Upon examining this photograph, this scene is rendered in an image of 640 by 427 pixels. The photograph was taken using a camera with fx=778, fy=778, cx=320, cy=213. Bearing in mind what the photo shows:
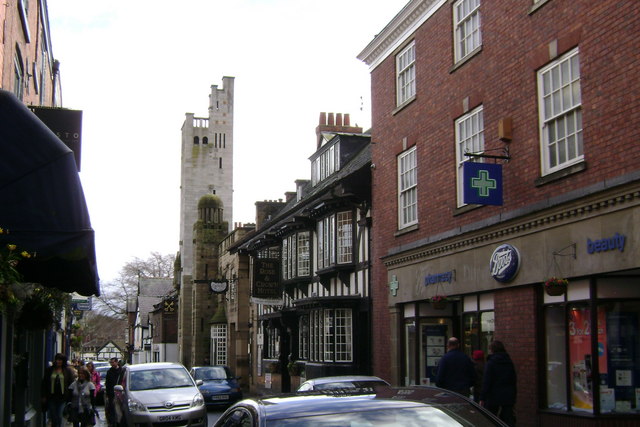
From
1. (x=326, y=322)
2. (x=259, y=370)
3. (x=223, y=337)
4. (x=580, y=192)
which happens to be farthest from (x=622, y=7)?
(x=223, y=337)

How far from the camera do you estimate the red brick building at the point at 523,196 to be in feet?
38.8

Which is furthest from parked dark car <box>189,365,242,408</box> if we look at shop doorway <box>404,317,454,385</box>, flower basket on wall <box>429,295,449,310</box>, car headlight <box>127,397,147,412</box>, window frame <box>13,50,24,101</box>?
window frame <box>13,50,24,101</box>

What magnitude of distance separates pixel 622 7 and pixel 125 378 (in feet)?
44.1

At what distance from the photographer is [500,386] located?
1228 centimetres

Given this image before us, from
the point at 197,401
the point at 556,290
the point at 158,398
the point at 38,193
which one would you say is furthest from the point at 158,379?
the point at 38,193

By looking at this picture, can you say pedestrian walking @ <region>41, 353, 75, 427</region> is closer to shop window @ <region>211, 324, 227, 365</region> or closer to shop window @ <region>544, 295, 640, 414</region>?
shop window @ <region>544, 295, 640, 414</region>

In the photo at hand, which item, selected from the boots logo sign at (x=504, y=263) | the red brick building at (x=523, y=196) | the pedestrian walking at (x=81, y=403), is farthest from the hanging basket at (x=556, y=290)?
the pedestrian walking at (x=81, y=403)

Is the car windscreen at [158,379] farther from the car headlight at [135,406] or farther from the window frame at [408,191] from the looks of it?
the window frame at [408,191]

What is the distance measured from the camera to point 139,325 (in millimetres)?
88750

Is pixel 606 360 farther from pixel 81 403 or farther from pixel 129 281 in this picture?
pixel 129 281

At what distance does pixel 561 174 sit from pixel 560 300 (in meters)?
2.14

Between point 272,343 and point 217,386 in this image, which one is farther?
point 272,343

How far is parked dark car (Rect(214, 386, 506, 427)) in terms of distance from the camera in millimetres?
5289

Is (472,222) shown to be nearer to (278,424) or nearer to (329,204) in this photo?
(329,204)
